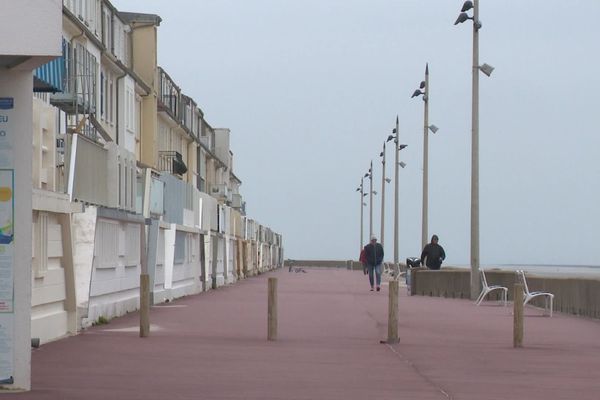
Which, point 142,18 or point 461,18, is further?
point 142,18

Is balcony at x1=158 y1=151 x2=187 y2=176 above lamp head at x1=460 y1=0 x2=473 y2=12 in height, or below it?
below

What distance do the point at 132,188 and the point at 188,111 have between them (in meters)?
50.0

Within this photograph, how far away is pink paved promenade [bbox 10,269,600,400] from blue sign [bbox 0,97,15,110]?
242 cm

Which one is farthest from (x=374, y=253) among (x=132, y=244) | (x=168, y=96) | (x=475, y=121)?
(x=168, y=96)

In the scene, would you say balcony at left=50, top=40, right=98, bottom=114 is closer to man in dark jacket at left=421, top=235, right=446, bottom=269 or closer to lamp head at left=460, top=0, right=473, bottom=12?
lamp head at left=460, top=0, right=473, bottom=12

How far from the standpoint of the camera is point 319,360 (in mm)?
15953

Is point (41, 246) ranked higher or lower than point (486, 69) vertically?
lower

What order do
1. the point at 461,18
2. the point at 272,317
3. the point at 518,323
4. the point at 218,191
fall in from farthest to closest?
the point at 218,191 < the point at 461,18 < the point at 272,317 < the point at 518,323

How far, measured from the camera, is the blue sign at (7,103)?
1105 centimetres

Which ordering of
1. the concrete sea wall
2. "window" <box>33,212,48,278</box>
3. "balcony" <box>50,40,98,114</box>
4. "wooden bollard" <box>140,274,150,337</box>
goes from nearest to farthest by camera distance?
"window" <box>33,212,48,278</box>, "wooden bollard" <box>140,274,150,337</box>, the concrete sea wall, "balcony" <box>50,40,98,114</box>

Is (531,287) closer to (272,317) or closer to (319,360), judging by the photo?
(272,317)

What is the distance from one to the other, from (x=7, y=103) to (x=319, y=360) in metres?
6.18

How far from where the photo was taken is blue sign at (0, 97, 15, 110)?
36.3 ft

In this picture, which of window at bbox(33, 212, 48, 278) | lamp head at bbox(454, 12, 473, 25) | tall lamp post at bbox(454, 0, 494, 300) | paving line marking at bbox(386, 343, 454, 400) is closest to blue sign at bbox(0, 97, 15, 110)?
paving line marking at bbox(386, 343, 454, 400)
